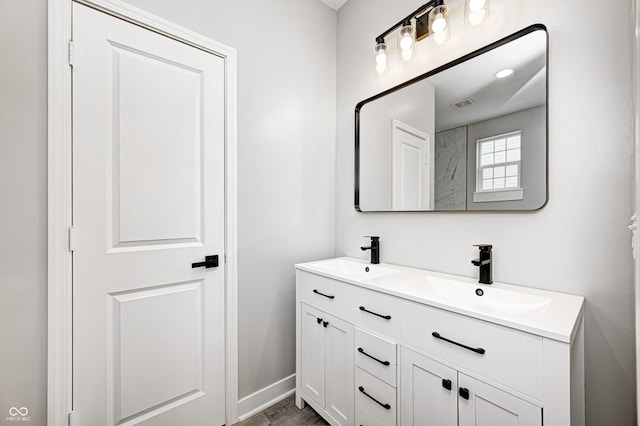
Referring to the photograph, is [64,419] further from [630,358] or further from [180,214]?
[630,358]

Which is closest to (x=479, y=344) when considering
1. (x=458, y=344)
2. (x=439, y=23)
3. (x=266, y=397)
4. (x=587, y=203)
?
(x=458, y=344)

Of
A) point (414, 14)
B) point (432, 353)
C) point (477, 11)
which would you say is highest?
point (414, 14)

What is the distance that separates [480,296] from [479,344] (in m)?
0.37

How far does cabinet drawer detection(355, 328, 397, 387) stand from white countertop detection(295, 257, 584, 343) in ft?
A: 0.78

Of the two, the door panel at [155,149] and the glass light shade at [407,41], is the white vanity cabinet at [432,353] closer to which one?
the door panel at [155,149]

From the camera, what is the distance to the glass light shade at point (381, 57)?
1804mm

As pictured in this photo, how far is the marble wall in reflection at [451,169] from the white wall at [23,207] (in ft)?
6.16

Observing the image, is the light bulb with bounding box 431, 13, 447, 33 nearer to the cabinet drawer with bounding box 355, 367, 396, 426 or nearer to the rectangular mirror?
the rectangular mirror

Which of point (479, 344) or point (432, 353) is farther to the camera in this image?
point (432, 353)

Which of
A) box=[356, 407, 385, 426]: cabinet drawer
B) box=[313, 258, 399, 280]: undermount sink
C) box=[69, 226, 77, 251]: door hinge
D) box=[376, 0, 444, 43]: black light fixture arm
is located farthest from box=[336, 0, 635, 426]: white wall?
box=[69, 226, 77, 251]: door hinge

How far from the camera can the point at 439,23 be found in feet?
4.87

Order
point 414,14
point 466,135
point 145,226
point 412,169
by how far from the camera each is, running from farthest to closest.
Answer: point 412,169 → point 414,14 → point 466,135 → point 145,226

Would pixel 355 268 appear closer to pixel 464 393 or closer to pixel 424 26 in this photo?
pixel 464 393

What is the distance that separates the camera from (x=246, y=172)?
1740 millimetres
